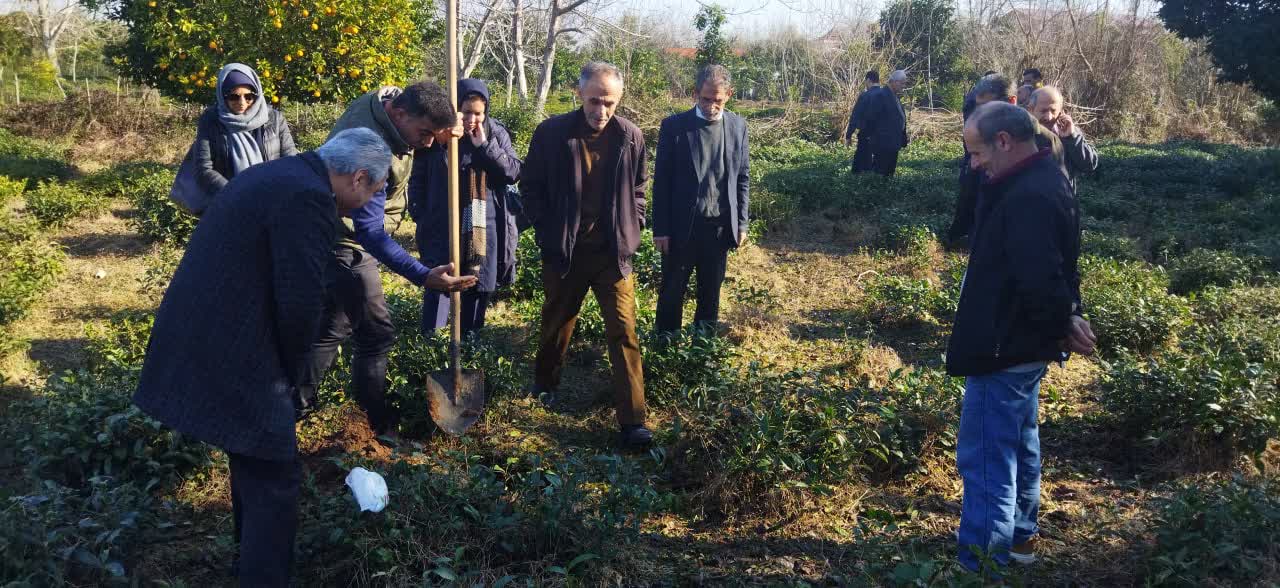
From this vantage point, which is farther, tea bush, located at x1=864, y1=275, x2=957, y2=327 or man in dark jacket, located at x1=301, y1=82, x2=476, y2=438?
tea bush, located at x1=864, y1=275, x2=957, y2=327

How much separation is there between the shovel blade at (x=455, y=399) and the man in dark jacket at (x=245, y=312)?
4.78ft

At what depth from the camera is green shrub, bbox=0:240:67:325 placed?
5.63 m

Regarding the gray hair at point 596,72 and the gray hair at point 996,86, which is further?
the gray hair at point 996,86

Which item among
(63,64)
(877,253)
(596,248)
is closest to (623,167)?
(596,248)

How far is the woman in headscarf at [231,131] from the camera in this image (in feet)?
14.7

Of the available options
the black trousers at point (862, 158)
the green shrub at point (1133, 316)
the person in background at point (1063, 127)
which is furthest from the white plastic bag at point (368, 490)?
the black trousers at point (862, 158)

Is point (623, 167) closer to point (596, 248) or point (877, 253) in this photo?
point (596, 248)

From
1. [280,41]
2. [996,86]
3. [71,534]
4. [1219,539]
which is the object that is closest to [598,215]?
[71,534]

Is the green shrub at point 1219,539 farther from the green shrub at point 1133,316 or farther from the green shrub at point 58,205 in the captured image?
the green shrub at point 58,205

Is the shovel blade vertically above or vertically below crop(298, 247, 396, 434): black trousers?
below

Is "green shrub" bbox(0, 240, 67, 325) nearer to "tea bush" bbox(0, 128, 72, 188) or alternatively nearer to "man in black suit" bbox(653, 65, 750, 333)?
"tea bush" bbox(0, 128, 72, 188)

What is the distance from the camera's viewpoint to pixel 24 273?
19.9ft

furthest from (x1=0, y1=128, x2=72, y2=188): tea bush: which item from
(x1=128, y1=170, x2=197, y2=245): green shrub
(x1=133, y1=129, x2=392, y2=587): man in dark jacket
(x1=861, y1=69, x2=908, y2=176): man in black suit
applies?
(x1=861, y1=69, x2=908, y2=176): man in black suit

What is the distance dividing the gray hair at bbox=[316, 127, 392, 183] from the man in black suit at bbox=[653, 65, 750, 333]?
237 cm
